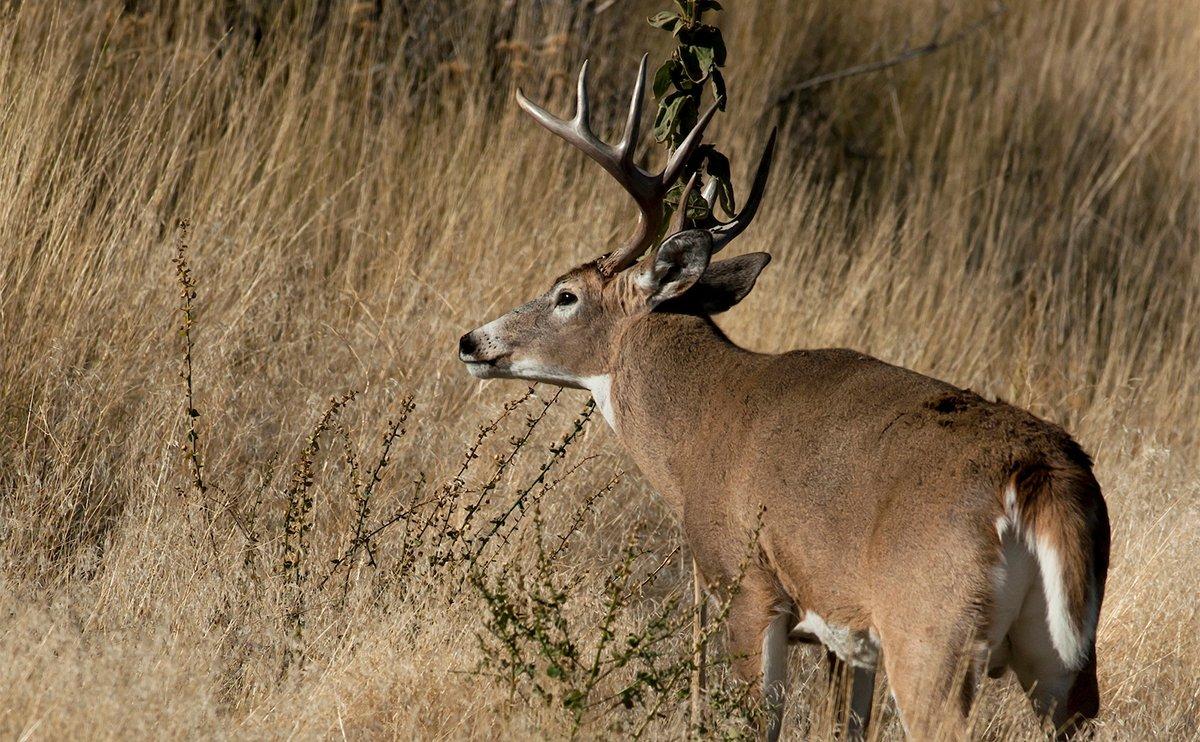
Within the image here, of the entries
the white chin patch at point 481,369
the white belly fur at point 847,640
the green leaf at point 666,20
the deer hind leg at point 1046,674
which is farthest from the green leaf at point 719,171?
the deer hind leg at point 1046,674

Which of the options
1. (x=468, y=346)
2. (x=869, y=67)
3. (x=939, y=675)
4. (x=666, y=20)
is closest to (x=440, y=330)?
(x=468, y=346)

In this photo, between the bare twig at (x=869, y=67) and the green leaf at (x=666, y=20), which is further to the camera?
the bare twig at (x=869, y=67)

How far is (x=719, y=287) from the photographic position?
17.4 ft

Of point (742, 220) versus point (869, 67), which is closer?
point (742, 220)

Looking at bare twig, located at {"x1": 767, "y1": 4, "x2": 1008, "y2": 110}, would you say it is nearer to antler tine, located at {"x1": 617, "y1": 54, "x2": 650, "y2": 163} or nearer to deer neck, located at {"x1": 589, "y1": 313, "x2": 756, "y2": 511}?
antler tine, located at {"x1": 617, "y1": 54, "x2": 650, "y2": 163}

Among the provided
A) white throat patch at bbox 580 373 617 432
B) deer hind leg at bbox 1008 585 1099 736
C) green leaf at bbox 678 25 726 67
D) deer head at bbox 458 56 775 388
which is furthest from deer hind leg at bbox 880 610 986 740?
green leaf at bbox 678 25 726 67

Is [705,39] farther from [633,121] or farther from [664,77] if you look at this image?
[633,121]

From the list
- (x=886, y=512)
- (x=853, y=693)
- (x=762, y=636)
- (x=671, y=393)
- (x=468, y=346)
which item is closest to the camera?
(x=886, y=512)

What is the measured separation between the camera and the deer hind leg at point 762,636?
13.8 feet

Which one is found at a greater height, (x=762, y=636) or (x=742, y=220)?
(x=742, y=220)

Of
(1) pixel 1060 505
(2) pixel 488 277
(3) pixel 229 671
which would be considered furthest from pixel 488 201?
(1) pixel 1060 505

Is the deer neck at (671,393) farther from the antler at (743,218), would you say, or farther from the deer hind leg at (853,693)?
the deer hind leg at (853,693)

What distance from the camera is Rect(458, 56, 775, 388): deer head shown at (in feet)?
17.0

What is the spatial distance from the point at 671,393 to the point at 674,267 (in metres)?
0.47
